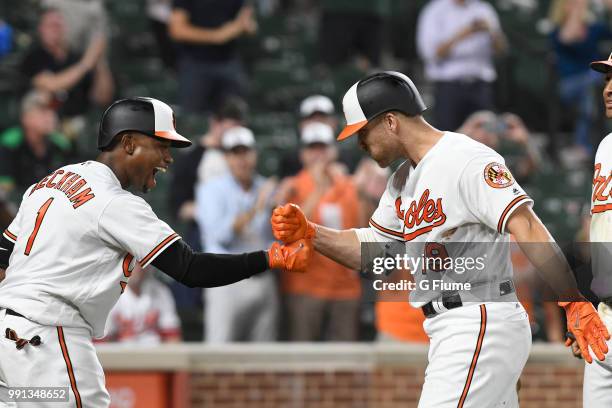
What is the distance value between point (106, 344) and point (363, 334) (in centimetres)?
216

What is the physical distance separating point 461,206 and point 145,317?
12.4ft

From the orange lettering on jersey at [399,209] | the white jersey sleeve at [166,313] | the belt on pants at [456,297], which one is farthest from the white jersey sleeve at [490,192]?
the white jersey sleeve at [166,313]

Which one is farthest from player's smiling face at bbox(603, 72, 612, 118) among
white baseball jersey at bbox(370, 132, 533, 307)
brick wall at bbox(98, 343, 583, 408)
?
brick wall at bbox(98, 343, 583, 408)

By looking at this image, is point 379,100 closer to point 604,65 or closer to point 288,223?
point 288,223

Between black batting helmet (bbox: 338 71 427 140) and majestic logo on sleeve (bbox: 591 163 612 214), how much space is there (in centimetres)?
77

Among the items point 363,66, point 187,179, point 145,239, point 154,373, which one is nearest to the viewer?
point 145,239

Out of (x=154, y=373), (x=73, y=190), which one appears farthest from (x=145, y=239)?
(x=154, y=373)

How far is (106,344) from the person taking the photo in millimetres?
7164

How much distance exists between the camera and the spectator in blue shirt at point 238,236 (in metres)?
7.70

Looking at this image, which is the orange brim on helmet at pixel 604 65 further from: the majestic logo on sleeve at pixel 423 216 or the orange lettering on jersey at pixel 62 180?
the orange lettering on jersey at pixel 62 180

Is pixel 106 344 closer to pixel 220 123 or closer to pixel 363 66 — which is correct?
pixel 220 123

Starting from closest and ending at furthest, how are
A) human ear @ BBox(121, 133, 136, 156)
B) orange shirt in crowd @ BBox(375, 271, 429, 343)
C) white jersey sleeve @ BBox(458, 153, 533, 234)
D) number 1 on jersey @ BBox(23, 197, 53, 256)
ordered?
white jersey sleeve @ BBox(458, 153, 533, 234) → number 1 on jersey @ BBox(23, 197, 53, 256) → human ear @ BBox(121, 133, 136, 156) → orange shirt in crowd @ BBox(375, 271, 429, 343)

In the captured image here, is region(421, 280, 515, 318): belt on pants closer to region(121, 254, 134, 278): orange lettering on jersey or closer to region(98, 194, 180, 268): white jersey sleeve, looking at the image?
region(98, 194, 180, 268): white jersey sleeve

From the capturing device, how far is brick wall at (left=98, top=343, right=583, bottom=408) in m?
7.17
